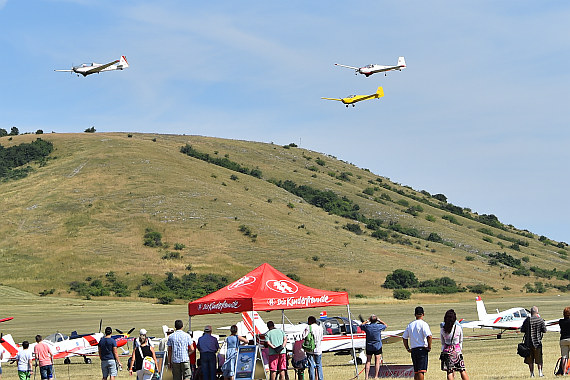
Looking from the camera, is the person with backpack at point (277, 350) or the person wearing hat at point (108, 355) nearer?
the person wearing hat at point (108, 355)

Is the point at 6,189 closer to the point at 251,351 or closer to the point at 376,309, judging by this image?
the point at 376,309

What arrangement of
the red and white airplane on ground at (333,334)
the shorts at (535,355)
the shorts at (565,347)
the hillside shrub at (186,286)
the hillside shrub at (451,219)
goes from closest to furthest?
the shorts at (565,347)
the shorts at (535,355)
the red and white airplane on ground at (333,334)
the hillside shrub at (186,286)
the hillside shrub at (451,219)

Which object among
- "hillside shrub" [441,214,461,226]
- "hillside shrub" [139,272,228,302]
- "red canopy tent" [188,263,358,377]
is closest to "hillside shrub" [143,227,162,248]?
"hillside shrub" [139,272,228,302]

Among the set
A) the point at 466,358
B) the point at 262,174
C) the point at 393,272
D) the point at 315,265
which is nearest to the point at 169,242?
the point at 315,265

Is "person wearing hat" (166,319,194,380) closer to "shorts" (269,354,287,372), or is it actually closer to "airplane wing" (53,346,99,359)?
"shorts" (269,354,287,372)

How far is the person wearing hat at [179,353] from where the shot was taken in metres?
19.2

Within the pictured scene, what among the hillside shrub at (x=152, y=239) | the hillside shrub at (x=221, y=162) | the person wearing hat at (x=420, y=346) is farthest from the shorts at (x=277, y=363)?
the hillside shrub at (x=221, y=162)

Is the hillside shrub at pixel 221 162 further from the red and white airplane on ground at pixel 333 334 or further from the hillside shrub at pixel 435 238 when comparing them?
the red and white airplane on ground at pixel 333 334

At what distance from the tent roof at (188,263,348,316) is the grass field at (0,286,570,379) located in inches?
104

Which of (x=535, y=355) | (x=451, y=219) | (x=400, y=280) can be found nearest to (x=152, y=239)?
(x=400, y=280)

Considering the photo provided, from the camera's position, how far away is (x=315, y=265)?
9588cm

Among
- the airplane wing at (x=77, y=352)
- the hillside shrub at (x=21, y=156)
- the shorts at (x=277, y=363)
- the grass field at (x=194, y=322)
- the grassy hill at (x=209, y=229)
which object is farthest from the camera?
the hillside shrub at (x=21, y=156)

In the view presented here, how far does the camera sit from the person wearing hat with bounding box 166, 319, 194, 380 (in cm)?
1923

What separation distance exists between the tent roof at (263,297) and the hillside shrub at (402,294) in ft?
215
